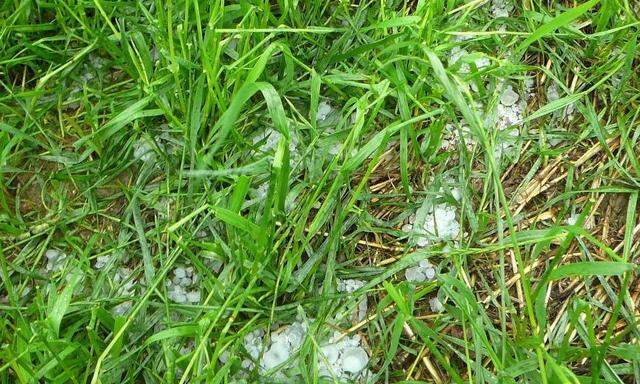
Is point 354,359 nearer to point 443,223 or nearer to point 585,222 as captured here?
point 443,223

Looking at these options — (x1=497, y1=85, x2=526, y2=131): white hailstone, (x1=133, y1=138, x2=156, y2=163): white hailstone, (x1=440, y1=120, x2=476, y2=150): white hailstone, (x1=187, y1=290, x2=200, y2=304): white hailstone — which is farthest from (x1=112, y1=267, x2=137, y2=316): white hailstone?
(x1=497, y1=85, x2=526, y2=131): white hailstone

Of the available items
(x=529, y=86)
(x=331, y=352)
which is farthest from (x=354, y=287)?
(x=529, y=86)

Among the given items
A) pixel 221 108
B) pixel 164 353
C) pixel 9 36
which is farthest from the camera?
pixel 9 36

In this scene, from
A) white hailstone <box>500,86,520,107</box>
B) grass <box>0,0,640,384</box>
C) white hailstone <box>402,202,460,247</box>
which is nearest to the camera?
grass <box>0,0,640,384</box>

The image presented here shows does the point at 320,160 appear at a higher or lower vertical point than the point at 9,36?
lower

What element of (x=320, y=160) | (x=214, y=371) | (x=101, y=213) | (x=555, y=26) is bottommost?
(x=214, y=371)

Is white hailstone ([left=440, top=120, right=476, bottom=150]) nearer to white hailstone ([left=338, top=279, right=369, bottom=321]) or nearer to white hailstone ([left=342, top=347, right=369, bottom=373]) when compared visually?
white hailstone ([left=338, top=279, right=369, bottom=321])

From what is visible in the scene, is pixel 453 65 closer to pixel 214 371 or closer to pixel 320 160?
pixel 320 160

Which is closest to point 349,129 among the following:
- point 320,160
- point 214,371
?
point 320,160
